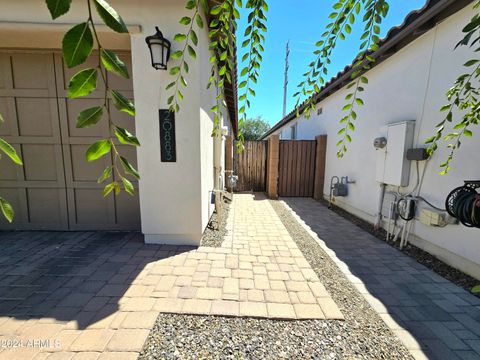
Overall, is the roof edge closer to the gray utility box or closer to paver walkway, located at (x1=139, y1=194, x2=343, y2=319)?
paver walkway, located at (x1=139, y1=194, x2=343, y2=319)

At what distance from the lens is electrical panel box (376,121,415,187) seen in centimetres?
381

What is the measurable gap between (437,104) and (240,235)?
378 cm

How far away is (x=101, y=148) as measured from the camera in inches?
29.0

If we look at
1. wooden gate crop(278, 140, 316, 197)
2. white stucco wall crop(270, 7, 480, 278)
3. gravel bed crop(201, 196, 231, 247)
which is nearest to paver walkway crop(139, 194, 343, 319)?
gravel bed crop(201, 196, 231, 247)

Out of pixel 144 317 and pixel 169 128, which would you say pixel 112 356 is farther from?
pixel 169 128

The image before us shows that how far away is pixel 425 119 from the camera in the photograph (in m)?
3.61

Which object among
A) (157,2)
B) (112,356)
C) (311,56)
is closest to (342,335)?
(112,356)

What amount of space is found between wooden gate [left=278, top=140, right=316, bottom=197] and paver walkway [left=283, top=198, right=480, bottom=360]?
3.93 metres

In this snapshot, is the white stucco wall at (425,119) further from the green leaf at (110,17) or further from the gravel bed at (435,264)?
the green leaf at (110,17)

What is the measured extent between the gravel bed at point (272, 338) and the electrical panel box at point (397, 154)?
8.58 ft

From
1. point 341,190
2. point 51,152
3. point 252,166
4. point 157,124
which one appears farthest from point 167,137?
point 252,166

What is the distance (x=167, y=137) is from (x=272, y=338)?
277 centimetres

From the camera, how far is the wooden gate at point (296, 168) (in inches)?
308

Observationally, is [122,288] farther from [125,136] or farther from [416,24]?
[416,24]
